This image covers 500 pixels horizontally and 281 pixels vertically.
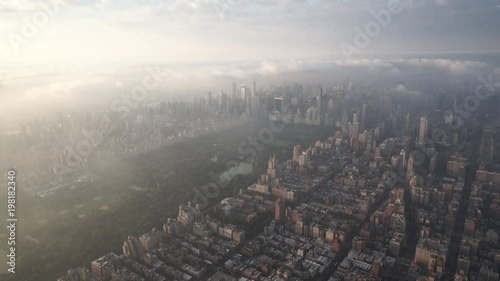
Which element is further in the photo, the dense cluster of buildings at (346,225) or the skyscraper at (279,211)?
the skyscraper at (279,211)

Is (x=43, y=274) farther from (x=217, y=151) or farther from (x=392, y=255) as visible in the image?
(x=217, y=151)

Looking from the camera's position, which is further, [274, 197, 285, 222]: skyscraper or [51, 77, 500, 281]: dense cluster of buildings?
[274, 197, 285, 222]: skyscraper

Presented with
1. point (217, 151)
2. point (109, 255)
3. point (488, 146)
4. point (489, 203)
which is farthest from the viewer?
point (217, 151)

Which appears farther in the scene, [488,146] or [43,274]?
[488,146]

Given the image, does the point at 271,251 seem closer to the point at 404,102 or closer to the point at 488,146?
the point at 488,146

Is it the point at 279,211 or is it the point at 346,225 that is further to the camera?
the point at 279,211

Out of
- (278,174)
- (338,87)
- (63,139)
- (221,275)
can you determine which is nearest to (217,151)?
(278,174)

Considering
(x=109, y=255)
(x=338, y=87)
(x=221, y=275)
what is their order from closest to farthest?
(x=221, y=275) → (x=109, y=255) → (x=338, y=87)

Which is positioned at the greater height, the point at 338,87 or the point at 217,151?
the point at 338,87

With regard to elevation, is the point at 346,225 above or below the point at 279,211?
below

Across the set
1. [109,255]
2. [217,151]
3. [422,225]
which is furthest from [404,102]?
[109,255]
